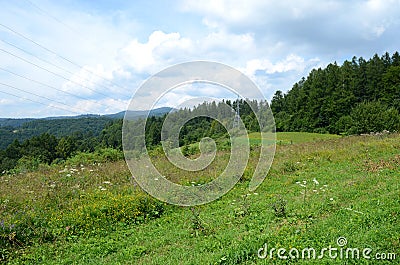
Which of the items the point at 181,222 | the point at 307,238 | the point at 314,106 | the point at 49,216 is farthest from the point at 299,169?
the point at 314,106

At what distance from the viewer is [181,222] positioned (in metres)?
7.22

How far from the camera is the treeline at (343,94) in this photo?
50.5 meters

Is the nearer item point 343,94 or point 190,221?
point 190,221

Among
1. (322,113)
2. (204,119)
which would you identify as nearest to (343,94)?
(322,113)

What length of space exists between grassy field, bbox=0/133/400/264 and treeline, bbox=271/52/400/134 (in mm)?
42227

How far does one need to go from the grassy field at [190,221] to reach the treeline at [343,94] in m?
42.2

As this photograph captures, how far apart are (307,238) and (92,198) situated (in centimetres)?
562

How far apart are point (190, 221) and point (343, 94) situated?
178 ft

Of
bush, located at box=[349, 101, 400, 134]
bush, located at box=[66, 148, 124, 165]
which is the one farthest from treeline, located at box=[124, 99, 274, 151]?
bush, located at box=[349, 101, 400, 134]

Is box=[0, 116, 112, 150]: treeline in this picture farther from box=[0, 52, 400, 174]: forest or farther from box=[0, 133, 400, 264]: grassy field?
box=[0, 133, 400, 264]: grassy field

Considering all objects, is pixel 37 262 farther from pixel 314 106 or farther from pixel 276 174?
pixel 314 106

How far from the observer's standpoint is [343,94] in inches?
2125

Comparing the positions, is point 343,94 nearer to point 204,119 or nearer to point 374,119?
point 374,119

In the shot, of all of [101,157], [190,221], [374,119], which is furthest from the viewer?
[374,119]
